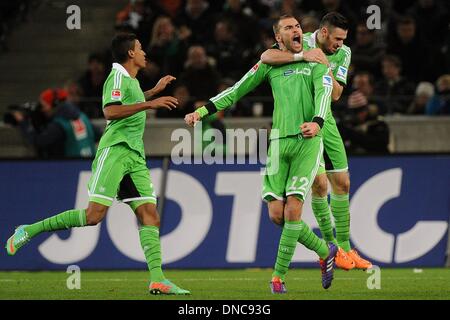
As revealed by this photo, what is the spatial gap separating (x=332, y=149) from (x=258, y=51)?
6463 mm

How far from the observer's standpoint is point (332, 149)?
42.1 ft

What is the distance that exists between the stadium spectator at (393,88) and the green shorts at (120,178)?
7197 millimetres

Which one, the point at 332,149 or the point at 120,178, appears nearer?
the point at 120,178

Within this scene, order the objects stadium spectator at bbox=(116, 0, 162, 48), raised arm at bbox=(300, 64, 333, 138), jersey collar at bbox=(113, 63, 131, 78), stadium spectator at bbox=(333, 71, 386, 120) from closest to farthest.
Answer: raised arm at bbox=(300, 64, 333, 138), jersey collar at bbox=(113, 63, 131, 78), stadium spectator at bbox=(333, 71, 386, 120), stadium spectator at bbox=(116, 0, 162, 48)

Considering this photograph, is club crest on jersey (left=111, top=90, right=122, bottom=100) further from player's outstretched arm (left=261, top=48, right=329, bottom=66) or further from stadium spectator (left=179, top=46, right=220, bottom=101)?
stadium spectator (left=179, top=46, right=220, bottom=101)

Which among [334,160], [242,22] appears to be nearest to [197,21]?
[242,22]

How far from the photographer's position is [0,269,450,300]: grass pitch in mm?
11516

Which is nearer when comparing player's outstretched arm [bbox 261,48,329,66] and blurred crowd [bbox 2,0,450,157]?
player's outstretched arm [bbox 261,48,329,66]

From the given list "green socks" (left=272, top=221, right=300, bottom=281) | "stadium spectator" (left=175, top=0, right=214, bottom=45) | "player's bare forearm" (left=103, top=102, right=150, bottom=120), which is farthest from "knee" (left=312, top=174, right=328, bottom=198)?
"stadium spectator" (left=175, top=0, right=214, bottom=45)

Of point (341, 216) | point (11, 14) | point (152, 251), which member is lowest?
point (152, 251)

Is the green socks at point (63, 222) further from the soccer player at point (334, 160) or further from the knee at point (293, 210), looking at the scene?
the soccer player at point (334, 160)

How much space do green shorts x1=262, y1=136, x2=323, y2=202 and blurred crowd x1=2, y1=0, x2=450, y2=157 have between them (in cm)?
546

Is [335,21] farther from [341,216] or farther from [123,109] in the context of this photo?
[123,109]
